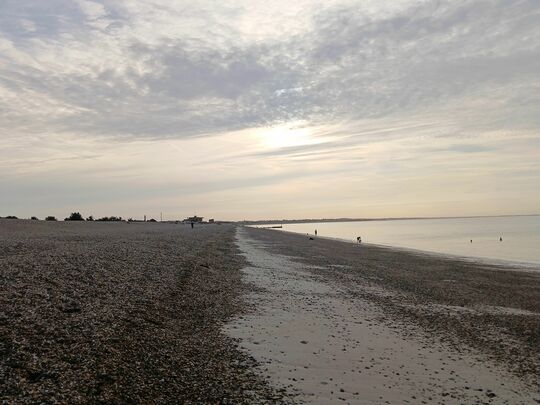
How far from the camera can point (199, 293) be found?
1623cm

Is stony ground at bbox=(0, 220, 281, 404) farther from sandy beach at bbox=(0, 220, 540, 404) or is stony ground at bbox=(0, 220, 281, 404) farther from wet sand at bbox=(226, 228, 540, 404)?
wet sand at bbox=(226, 228, 540, 404)

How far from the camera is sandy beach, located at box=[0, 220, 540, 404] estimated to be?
7219mm

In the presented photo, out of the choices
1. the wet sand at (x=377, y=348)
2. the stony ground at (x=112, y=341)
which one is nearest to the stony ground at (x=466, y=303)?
the wet sand at (x=377, y=348)

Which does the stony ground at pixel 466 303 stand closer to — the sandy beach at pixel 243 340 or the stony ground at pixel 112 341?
the sandy beach at pixel 243 340

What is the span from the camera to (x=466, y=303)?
17.0m

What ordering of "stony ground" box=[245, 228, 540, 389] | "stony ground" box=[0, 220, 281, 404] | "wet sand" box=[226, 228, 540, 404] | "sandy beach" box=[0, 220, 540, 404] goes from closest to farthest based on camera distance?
"stony ground" box=[0, 220, 281, 404]
"sandy beach" box=[0, 220, 540, 404]
"wet sand" box=[226, 228, 540, 404]
"stony ground" box=[245, 228, 540, 389]

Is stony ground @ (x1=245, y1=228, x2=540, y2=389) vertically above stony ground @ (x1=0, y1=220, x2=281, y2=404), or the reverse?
stony ground @ (x1=0, y1=220, x2=281, y2=404)

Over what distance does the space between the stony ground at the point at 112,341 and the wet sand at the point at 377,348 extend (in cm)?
102

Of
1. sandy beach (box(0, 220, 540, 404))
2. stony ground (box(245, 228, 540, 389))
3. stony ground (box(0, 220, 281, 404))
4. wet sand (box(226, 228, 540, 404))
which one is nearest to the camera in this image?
stony ground (box(0, 220, 281, 404))

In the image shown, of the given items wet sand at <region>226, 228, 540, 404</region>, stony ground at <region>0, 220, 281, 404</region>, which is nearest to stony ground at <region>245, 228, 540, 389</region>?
wet sand at <region>226, 228, 540, 404</region>

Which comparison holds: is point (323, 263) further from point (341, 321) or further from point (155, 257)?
point (341, 321)

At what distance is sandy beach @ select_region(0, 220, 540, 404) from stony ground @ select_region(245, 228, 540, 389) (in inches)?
3.0

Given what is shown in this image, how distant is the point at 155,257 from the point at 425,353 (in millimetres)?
18014

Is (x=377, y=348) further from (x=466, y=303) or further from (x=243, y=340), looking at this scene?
(x=466, y=303)
